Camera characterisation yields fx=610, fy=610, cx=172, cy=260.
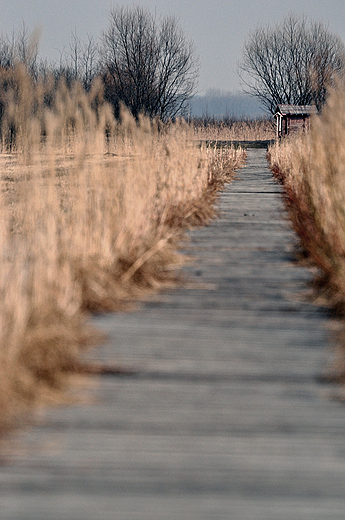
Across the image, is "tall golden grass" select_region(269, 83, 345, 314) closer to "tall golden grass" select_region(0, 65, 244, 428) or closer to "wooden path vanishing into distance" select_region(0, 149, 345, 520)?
"wooden path vanishing into distance" select_region(0, 149, 345, 520)

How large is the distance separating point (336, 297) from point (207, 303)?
0.63 meters

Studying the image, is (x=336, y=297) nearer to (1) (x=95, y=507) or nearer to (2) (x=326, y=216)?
(2) (x=326, y=216)

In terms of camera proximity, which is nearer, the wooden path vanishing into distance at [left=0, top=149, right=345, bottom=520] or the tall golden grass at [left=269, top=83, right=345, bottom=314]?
the wooden path vanishing into distance at [left=0, top=149, right=345, bottom=520]

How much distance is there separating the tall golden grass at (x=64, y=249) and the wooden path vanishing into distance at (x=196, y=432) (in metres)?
0.17

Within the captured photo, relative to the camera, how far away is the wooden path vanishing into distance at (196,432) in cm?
143

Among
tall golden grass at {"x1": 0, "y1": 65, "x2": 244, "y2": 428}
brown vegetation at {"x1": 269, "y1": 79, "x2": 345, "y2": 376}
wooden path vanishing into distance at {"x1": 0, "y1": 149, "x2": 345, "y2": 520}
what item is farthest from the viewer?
brown vegetation at {"x1": 269, "y1": 79, "x2": 345, "y2": 376}

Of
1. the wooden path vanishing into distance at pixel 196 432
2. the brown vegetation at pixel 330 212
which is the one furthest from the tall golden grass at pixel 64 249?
the brown vegetation at pixel 330 212

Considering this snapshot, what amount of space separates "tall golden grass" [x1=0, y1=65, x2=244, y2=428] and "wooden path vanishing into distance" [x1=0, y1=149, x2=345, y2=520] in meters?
0.17

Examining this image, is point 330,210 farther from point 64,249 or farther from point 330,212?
point 64,249

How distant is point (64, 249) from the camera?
319cm

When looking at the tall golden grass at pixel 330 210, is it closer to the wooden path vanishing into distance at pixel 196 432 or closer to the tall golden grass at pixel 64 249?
the wooden path vanishing into distance at pixel 196 432

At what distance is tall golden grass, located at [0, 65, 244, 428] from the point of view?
207 cm

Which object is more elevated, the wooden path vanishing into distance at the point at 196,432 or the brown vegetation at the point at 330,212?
the brown vegetation at the point at 330,212

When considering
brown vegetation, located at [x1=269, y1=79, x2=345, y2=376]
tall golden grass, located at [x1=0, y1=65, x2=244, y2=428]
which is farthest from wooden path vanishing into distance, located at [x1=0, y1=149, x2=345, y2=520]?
brown vegetation, located at [x1=269, y1=79, x2=345, y2=376]
